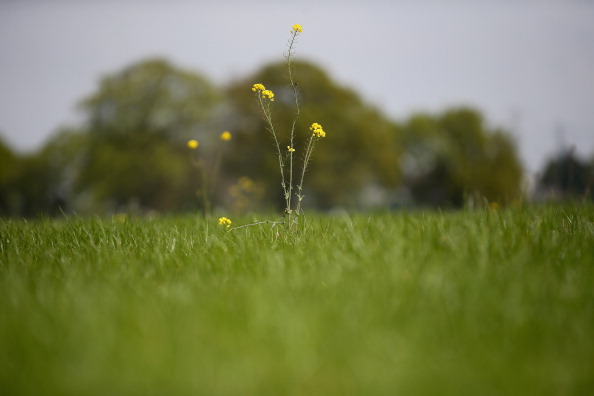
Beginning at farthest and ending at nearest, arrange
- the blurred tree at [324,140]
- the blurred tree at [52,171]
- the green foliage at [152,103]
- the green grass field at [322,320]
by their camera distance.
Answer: the green foliage at [152,103]
the blurred tree at [52,171]
the blurred tree at [324,140]
the green grass field at [322,320]

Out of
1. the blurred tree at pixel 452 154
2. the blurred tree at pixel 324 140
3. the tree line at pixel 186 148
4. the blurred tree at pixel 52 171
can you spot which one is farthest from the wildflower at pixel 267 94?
the blurred tree at pixel 452 154

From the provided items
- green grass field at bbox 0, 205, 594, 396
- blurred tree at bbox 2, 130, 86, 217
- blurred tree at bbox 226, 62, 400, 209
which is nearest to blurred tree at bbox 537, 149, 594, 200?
green grass field at bbox 0, 205, 594, 396

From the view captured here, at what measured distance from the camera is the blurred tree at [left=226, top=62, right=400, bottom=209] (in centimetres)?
Result: 2700

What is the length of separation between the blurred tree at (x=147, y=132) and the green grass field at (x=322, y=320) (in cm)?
2371

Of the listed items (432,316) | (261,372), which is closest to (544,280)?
(432,316)

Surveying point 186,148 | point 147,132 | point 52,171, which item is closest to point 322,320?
point 186,148

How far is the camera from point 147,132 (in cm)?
2766

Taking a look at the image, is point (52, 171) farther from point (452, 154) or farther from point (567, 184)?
point (452, 154)

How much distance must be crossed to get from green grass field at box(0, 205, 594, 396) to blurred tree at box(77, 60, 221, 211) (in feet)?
77.8

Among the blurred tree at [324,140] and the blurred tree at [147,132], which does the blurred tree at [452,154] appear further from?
the blurred tree at [147,132]

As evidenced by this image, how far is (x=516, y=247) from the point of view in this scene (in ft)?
10.8

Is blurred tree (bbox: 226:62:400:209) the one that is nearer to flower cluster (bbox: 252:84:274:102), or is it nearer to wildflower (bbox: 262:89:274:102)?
flower cluster (bbox: 252:84:274:102)

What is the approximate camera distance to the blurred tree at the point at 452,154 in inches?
1499

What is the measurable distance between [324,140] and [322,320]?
989 inches
